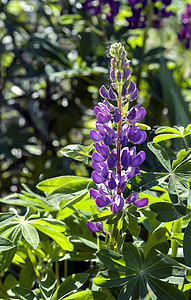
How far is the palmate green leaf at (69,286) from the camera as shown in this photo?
649mm

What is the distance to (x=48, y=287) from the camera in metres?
0.68

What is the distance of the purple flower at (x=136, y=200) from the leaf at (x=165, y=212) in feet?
0.04

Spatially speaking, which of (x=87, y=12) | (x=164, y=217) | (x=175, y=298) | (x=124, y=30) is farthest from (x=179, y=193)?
(x=87, y=12)

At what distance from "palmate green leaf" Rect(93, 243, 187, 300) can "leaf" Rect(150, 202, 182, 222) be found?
0.22ft

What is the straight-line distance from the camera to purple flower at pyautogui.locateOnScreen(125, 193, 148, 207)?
1.96 feet

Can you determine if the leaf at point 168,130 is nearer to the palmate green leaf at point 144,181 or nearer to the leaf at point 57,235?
the palmate green leaf at point 144,181

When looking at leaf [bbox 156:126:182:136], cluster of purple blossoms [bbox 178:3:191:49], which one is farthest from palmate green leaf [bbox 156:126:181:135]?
cluster of purple blossoms [bbox 178:3:191:49]

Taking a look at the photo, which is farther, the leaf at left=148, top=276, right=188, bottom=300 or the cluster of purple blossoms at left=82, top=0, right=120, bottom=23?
the cluster of purple blossoms at left=82, top=0, right=120, bottom=23

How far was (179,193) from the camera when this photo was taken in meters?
0.58

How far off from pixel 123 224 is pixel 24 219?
198 mm

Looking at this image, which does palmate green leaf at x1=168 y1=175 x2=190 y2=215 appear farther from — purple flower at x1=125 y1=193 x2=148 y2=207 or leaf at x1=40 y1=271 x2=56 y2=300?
leaf at x1=40 y1=271 x2=56 y2=300

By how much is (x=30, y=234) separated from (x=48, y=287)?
0.10 metres

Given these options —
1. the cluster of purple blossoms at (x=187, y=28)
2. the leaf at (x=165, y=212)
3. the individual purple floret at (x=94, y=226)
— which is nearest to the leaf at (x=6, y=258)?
the individual purple floret at (x=94, y=226)

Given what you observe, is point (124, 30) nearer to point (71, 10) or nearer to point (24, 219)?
point (71, 10)
